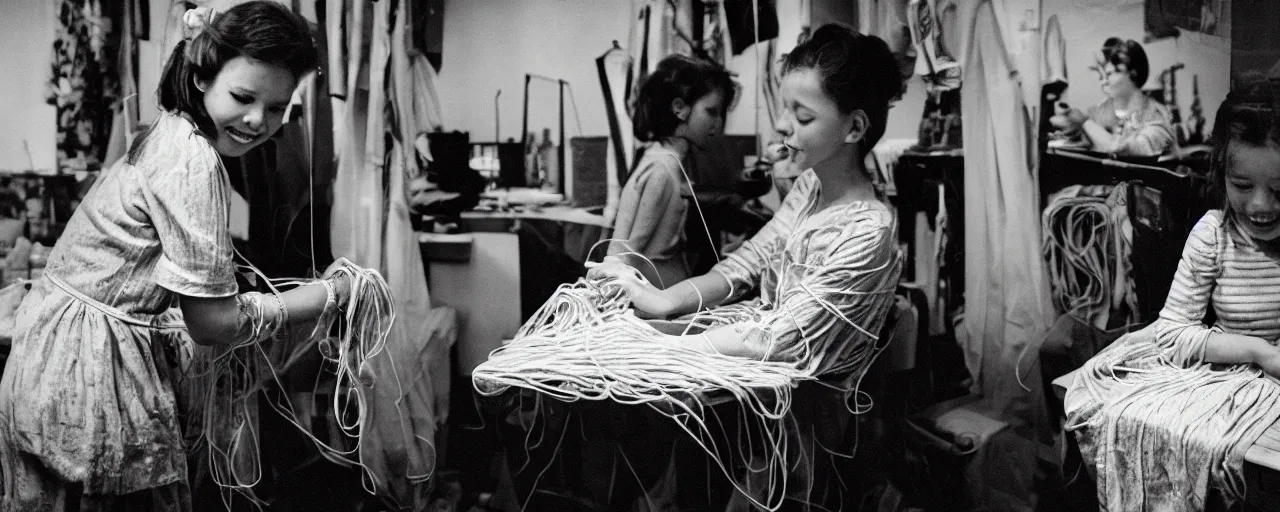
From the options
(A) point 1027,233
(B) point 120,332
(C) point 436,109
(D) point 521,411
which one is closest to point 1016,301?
(A) point 1027,233

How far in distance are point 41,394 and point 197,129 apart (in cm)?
60

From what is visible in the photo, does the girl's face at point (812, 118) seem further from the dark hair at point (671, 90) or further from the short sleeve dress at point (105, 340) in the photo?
the short sleeve dress at point (105, 340)

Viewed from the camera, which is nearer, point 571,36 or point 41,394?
point 41,394

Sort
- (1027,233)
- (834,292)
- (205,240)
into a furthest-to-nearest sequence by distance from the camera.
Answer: (1027,233) → (834,292) → (205,240)

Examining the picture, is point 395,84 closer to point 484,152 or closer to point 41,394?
point 484,152

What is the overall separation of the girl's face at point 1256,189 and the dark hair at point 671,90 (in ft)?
3.59

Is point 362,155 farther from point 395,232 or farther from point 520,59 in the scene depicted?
point 520,59

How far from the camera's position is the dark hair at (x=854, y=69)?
2232 millimetres

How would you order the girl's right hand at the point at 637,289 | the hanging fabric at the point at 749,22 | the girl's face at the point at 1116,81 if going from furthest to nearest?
the hanging fabric at the point at 749,22 → the girl's right hand at the point at 637,289 → the girl's face at the point at 1116,81

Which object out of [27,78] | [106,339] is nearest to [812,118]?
[106,339]

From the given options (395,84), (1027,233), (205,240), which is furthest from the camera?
(395,84)

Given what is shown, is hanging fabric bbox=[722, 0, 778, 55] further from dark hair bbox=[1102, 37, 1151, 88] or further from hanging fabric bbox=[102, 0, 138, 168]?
hanging fabric bbox=[102, 0, 138, 168]

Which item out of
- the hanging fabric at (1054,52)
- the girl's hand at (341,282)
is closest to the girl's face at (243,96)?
the girl's hand at (341,282)

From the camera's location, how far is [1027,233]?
95.2 inches
